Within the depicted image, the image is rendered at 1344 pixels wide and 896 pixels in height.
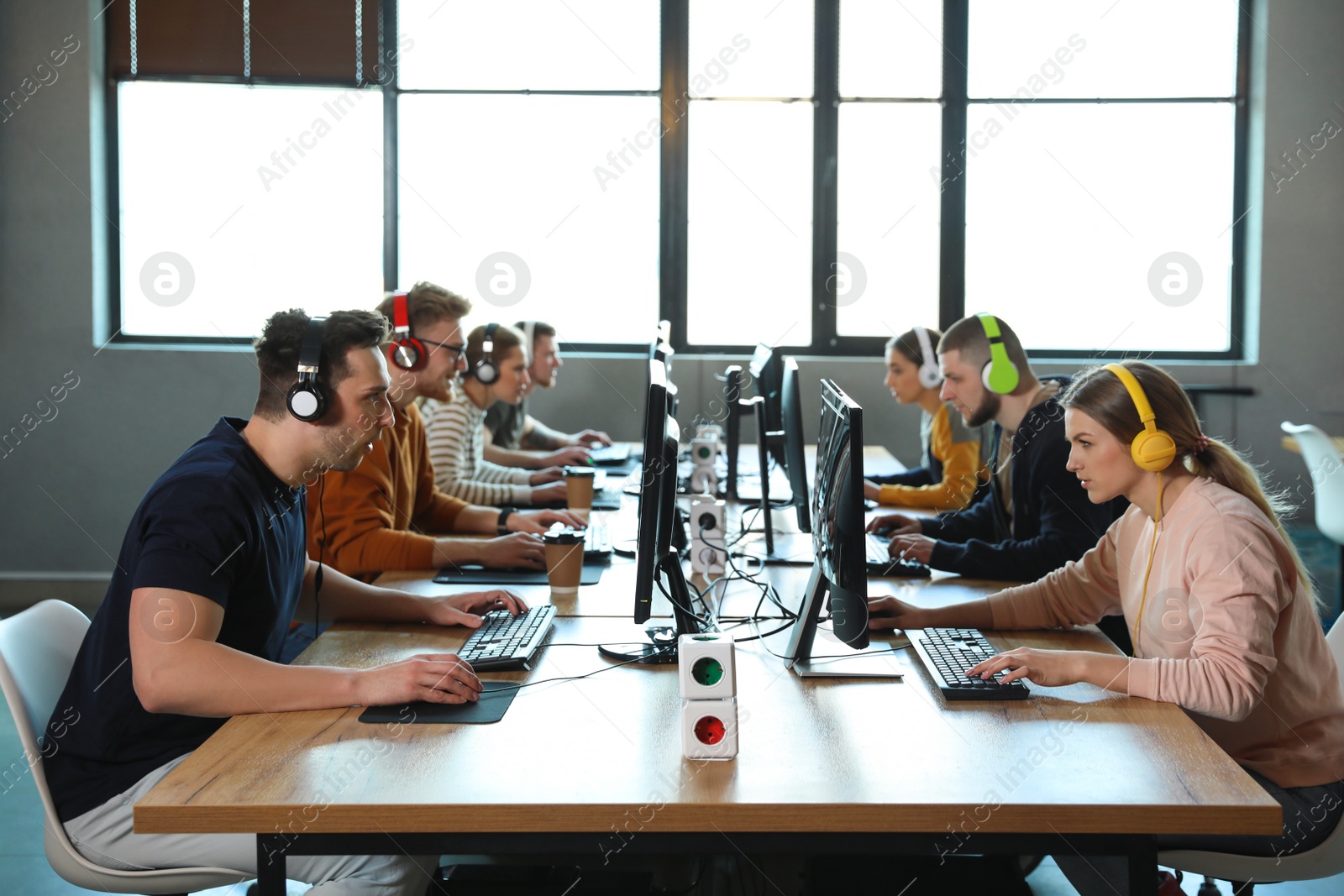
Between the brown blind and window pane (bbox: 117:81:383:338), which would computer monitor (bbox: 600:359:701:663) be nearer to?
window pane (bbox: 117:81:383:338)

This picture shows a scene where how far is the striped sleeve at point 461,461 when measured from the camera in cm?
339

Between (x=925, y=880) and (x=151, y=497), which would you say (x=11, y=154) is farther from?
(x=925, y=880)

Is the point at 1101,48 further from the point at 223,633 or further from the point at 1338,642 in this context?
the point at 223,633

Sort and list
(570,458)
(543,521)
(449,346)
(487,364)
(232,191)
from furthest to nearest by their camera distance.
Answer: (232,191)
(570,458)
(487,364)
(449,346)
(543,521)

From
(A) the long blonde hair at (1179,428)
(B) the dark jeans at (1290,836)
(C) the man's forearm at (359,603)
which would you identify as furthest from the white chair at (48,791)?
(A) the long blonde hair at (1179,428)

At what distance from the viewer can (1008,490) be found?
9.29ft

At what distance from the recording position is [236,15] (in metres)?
4.94

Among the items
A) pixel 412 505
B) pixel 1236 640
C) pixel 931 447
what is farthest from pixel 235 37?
pixel 1236 640

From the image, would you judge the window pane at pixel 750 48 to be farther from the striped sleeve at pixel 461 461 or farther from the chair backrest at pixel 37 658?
the chair backrest at pixel 37 658

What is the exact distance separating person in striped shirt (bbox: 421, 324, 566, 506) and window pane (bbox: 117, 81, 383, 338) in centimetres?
156

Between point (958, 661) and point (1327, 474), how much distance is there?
2851 mm

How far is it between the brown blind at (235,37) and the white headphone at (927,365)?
9.60 feet

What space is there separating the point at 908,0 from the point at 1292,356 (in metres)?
2.41

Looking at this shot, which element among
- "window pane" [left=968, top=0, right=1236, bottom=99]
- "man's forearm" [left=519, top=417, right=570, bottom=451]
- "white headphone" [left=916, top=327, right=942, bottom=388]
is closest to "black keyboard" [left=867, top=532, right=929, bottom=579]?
"white headphone" [left=916, top=327, right=942, bottom=388]
